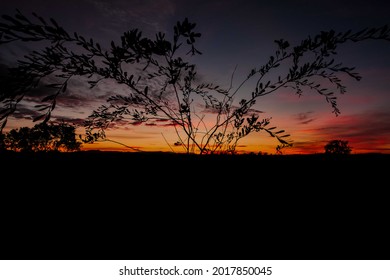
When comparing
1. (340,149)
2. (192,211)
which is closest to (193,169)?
(192,211)

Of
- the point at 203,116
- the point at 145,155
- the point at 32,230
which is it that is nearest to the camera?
the point at 32,230

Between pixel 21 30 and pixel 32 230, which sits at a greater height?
pixel 21 30

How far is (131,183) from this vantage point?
75.2 inches

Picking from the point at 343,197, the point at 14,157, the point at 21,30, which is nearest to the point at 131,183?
the point at 14,157

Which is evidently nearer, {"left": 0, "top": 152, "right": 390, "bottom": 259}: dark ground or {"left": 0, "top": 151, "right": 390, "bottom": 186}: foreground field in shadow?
{"left": 0, "top": 152, "right": 390, "bottom": 259}: dark ground

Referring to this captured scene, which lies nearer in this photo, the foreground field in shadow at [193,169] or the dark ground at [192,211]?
the dark ground at [192,211]

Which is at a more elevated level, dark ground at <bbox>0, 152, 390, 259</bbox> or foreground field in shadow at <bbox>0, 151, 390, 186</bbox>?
foreground field in shadow at <bbox>0, 151, 390, 186</bbox>

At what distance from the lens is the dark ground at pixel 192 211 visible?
1.54m

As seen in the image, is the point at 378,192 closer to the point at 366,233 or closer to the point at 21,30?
the point at 366,233

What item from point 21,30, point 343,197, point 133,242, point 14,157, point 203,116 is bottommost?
point 133,242

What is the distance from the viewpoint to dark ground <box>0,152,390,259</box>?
154 cm

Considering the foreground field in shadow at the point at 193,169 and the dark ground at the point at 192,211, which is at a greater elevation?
the foreground field in shadow at the point at 193,169

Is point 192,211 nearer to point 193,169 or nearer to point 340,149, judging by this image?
point 193,169

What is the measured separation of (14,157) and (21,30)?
3.59ft
